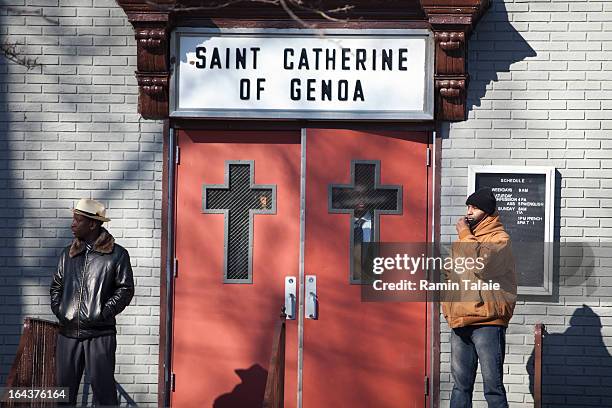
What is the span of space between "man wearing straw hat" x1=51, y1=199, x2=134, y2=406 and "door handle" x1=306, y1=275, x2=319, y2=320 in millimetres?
1625

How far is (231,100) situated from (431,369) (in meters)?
2.62

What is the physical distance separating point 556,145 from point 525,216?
0.60m

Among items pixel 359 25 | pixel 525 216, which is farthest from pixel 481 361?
pixel 359 25

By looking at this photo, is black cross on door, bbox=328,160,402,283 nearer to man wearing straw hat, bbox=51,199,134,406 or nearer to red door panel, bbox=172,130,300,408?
red door panel, bbox=172,130,300,408

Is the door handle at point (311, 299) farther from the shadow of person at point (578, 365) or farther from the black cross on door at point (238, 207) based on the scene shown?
the shadow of person at point (578, 365)

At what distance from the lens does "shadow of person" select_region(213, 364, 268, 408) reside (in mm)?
7980

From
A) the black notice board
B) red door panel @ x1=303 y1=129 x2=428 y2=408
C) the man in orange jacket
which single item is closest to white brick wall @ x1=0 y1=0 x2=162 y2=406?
red door panel @ x1=303 y1=129 x2=428 y2=408

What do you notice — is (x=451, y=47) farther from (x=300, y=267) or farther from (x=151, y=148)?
(x=151, y=148)

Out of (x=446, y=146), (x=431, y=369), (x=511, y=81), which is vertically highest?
(x=511, y=81)

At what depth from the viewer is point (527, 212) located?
7.89m

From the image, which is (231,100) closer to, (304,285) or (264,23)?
(264,23)

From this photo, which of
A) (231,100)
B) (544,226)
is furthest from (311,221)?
(544,226)

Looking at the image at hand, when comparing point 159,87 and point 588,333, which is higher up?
point 159,87

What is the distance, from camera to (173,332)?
8.05 metres
